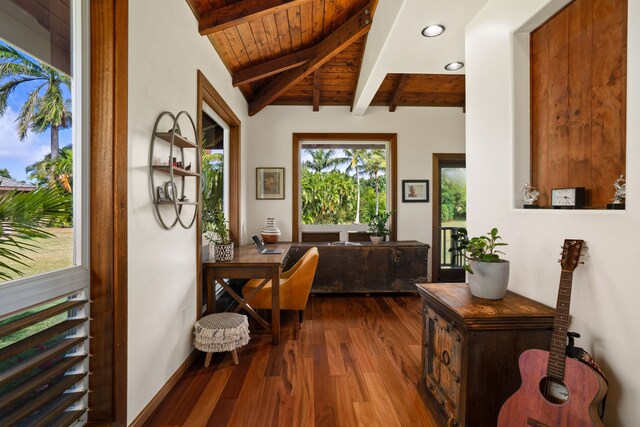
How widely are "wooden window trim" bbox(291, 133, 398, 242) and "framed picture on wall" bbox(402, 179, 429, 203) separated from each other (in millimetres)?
141

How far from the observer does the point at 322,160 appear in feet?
15.7

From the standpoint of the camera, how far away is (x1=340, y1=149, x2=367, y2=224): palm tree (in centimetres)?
481

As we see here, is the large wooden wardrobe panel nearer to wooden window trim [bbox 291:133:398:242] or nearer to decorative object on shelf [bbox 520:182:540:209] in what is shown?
decorative object on shelf [bbox 520:182:540:209]

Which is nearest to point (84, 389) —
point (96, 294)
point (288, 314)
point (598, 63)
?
point (96, 294)

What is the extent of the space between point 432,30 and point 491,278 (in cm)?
185

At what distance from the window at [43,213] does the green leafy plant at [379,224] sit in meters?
3.62

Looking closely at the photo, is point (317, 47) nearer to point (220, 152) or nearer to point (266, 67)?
point (266, 67)

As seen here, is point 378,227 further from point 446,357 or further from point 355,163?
point 446,357

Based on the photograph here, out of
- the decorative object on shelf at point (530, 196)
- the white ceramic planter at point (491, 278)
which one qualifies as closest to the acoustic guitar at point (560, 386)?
the white ceramic planter at point (491, 278)

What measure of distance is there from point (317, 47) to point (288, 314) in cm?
299

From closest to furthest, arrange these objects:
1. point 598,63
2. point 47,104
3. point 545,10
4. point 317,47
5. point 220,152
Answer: point 47,104
point 598,63
point 545,10
point 317,47
point 220,152

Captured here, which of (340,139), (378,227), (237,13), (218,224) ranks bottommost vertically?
(378,227)

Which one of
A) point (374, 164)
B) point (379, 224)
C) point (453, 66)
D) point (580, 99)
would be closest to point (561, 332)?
point (580, 99)

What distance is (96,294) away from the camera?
4.74 feet
